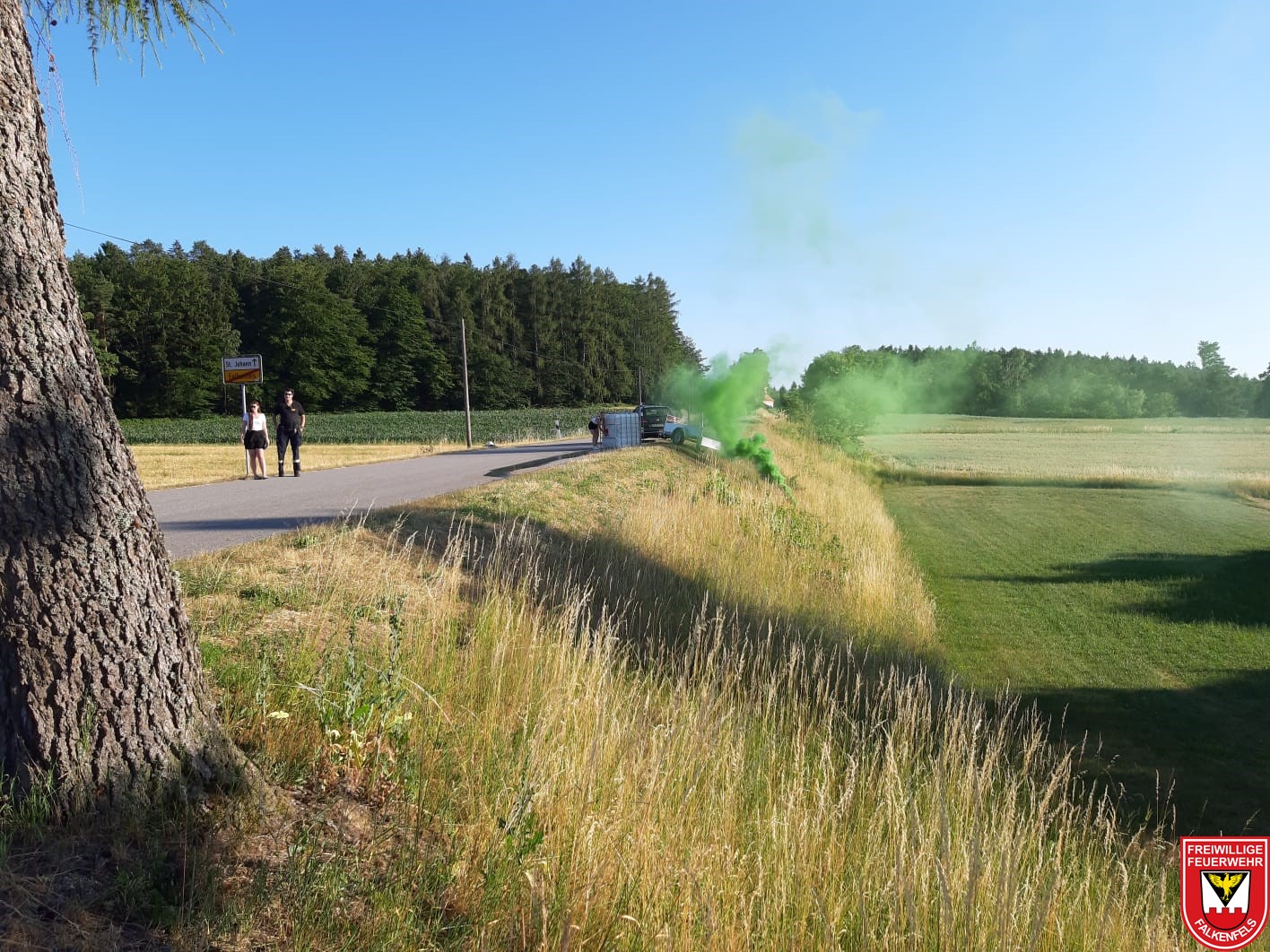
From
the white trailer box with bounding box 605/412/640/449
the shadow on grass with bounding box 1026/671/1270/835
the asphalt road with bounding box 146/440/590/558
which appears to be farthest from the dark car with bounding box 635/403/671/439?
the shadow on grass with bounding box 1026/671/1270/835

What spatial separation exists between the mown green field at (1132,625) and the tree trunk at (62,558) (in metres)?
5.36

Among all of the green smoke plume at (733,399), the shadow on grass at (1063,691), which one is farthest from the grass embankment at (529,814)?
the green smoke plume at (733,399)

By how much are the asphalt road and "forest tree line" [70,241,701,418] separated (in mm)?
38902

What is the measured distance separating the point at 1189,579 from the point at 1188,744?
12.0m

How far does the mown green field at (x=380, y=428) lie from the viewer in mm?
58344

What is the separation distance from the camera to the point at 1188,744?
32.9ft

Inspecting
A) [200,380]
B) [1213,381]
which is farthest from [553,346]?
[1213,381]

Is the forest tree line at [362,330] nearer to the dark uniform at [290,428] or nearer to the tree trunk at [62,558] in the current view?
the dark uniform at [290,428]

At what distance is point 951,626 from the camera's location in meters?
15.3

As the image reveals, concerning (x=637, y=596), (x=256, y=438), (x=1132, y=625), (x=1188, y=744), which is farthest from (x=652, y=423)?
(x=637, y=596)

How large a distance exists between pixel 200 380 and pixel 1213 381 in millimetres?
93858

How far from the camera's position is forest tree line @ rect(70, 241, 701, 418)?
72.2 metres

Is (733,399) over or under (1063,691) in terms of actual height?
over

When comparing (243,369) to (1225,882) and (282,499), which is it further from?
(1225,882)
